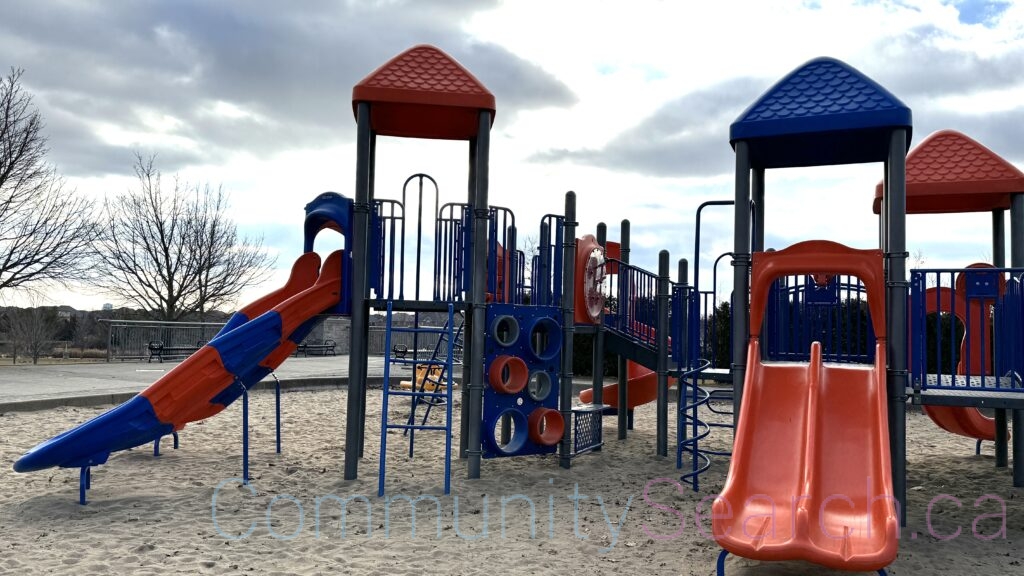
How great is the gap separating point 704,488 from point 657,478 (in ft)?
2.12

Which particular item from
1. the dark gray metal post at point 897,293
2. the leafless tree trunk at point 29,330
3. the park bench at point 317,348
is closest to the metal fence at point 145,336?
the park bench at point 317,348

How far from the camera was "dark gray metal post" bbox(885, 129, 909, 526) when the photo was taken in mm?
6945

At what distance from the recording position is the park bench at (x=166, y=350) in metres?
24.4

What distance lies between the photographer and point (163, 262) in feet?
106

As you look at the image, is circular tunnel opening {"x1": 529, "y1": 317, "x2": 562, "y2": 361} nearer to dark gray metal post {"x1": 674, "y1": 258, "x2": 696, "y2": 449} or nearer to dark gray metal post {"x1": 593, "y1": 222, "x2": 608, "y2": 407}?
dark gray metal post {"x1": 593, "y1": 222, "x2": 608, "y2": 407}

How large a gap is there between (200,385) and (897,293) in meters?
7.21

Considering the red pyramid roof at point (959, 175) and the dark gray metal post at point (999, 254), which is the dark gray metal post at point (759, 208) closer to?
the red pyramid roof at point (959, 175)

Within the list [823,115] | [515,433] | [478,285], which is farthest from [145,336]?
Result: [823,115]

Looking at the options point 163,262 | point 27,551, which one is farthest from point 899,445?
point 163,262

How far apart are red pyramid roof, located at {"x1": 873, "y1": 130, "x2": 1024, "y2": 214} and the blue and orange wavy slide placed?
7713 mm

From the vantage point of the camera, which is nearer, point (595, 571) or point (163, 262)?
point (595, 571)

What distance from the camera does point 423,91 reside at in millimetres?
8227

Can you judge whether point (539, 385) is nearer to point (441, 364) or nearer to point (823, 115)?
point (441, 364)

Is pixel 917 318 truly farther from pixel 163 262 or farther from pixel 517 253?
pixel 163 262
